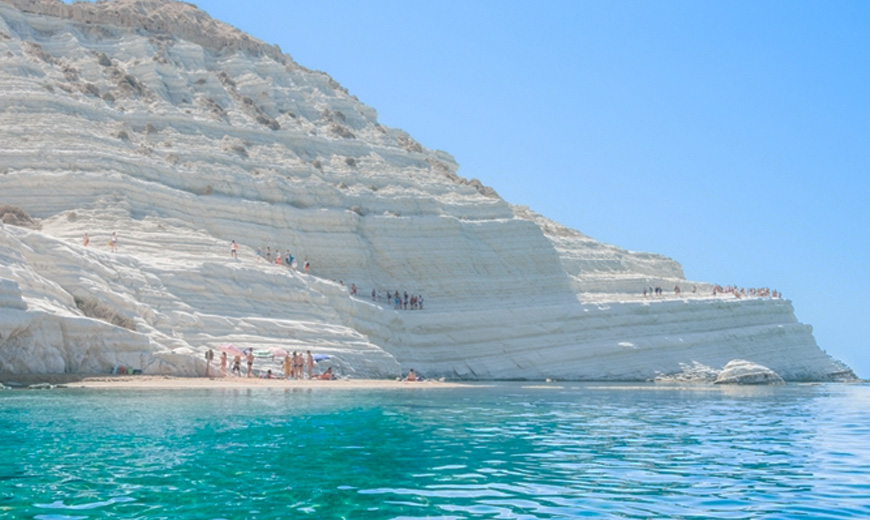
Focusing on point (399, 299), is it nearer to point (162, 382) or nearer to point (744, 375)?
point (744, 375)

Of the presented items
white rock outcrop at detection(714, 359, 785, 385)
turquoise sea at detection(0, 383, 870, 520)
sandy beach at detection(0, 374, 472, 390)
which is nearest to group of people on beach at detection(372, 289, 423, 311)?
sandy beach at detection(0, 374, 472, 390)

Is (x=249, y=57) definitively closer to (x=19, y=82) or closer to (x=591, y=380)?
(x=19, y=82)

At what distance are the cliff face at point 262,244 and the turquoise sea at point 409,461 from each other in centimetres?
953

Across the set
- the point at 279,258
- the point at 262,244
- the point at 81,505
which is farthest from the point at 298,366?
the point at 81,505

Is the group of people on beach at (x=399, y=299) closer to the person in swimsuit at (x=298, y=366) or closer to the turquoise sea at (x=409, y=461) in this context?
the person in swimsuit at (x=298, y=366)

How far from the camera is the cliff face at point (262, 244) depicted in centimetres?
3177

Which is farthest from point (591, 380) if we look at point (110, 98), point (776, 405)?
point (110, 98)

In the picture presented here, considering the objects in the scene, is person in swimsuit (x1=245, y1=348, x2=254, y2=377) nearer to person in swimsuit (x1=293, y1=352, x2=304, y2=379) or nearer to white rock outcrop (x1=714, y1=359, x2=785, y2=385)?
person in swimsuit (x1=293, y1=352, x2=304, y2=379)

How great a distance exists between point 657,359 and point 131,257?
28.2 meters

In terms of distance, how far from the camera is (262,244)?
45.1 m

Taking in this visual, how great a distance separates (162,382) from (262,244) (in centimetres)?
1852

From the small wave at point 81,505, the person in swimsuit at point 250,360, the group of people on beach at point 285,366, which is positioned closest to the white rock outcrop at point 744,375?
the group of people on beach at point 285,366

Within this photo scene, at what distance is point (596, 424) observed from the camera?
1895 centimetres

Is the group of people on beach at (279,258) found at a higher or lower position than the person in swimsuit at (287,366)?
Result: higher
